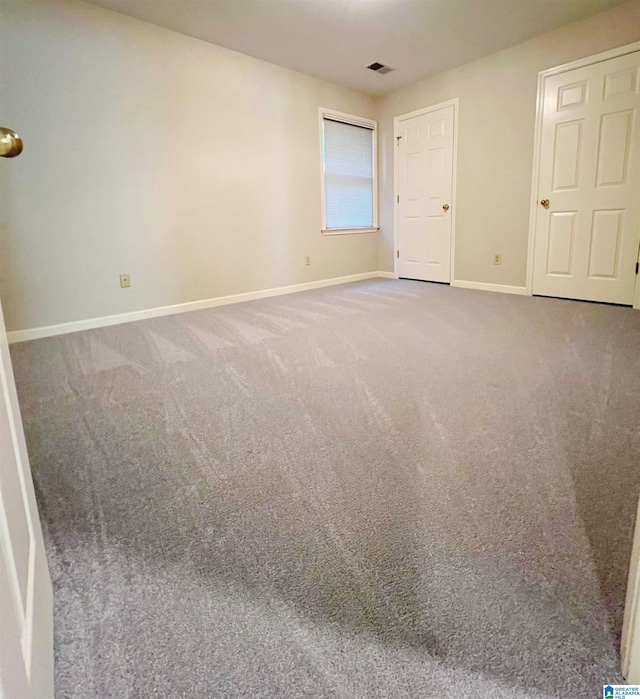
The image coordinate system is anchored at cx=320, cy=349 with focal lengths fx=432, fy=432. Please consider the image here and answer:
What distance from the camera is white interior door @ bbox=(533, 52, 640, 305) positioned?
11.5 feet

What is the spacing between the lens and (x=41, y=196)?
10.0 feet

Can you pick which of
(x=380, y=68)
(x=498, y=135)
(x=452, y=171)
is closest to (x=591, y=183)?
(x=498, y=135)

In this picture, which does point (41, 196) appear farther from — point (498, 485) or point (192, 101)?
point (498, 485)

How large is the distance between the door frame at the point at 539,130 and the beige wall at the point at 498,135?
4 centimetres

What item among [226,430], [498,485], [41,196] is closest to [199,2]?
[41,196]

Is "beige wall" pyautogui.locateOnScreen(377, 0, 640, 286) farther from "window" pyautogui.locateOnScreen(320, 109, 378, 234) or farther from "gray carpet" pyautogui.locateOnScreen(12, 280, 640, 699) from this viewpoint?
"gray carpet" pyautogui.locateOnScreen(12, 280, 640, 699)

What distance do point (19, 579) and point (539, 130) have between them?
4.78 metres

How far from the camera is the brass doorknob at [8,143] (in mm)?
706

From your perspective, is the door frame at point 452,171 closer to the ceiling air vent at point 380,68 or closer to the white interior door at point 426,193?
the white interior door at point 426,193

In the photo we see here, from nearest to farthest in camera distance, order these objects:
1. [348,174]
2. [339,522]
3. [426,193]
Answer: [339,522] < [426,193] < [348,174]

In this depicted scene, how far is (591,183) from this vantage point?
12.3 ft

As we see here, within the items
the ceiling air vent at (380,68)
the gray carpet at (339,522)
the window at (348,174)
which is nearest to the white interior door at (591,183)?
the ceiling air vent at (380,68)

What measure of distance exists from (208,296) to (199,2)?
2.24 meters

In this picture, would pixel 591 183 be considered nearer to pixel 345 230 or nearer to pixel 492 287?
pixel 492 287
